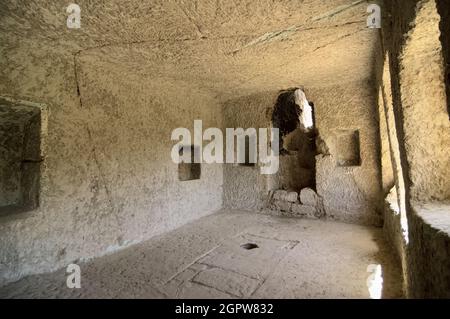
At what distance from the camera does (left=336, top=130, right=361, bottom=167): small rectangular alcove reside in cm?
452

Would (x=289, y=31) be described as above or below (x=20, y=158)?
above

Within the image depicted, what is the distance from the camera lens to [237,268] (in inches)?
107

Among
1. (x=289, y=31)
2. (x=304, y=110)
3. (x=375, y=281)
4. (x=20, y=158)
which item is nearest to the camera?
(x=375, y=281)

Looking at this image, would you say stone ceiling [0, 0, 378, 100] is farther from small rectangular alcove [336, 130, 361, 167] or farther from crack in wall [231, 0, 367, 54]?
small rectangular alcove [336, 130, 361, 167]

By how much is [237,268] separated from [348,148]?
3086mm

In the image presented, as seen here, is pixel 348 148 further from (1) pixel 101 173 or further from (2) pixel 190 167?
(1) pixel 101 173

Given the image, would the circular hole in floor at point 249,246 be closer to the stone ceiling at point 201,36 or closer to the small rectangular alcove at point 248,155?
the small rectangular alcove at point 248,155

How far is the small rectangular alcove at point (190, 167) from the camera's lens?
5.00 meters

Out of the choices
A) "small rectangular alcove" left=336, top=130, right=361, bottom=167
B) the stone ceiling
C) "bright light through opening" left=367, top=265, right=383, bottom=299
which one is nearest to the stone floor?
"bright light through opening" left=367, top=265, right=383, bottom=299

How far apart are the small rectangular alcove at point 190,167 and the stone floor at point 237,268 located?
1410mm

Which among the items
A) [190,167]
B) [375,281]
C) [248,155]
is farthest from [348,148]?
[190,167]

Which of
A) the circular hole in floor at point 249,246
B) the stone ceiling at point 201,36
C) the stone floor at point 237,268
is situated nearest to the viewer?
the stone ceiling at point 201,36

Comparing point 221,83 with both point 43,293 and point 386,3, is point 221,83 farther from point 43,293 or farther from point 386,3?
point 43,293

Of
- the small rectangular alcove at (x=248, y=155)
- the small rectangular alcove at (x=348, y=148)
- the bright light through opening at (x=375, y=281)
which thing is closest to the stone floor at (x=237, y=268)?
the bright light through opening at (x=375, y=281)
